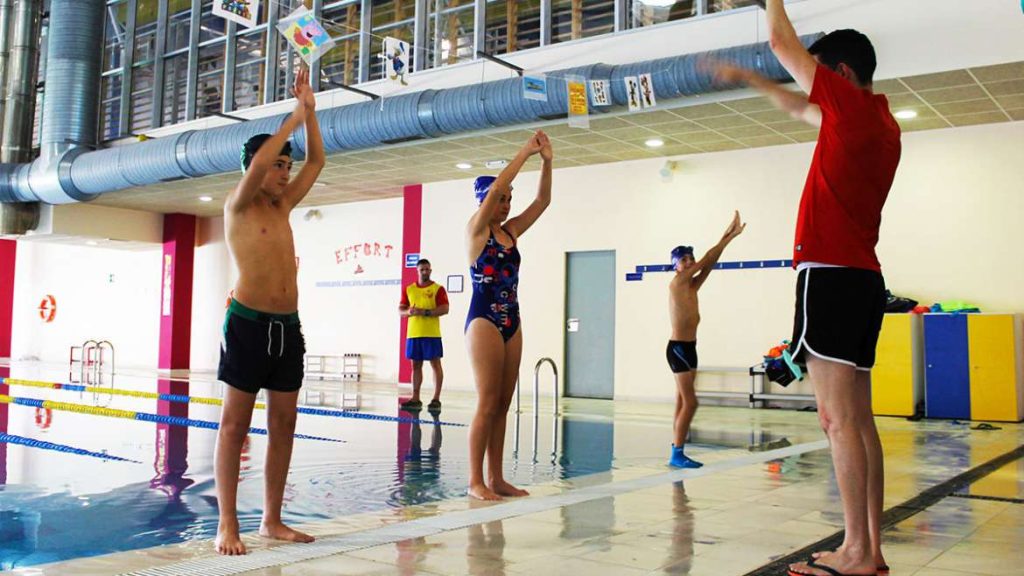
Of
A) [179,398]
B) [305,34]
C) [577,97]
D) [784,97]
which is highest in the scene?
[305,34]

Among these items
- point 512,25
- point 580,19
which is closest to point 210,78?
point 512,25

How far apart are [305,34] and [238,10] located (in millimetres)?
804

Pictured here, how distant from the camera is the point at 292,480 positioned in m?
5.01

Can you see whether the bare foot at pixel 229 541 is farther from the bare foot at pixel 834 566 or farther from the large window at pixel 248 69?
the large window at pixel 248 69

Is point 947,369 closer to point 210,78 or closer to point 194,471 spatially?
point 194,471

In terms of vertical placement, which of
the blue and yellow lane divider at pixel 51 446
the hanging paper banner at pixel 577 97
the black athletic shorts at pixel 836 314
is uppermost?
the hanging paper banner at pixel 577 97

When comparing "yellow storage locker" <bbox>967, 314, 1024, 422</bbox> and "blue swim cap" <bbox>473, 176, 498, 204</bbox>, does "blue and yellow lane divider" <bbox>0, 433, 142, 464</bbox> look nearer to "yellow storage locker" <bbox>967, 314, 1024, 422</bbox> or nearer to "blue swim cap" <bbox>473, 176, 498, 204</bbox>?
"blue swim cap" <bbox>473, 176, 498, 204</bbox>

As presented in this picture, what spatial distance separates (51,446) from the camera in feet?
20.7

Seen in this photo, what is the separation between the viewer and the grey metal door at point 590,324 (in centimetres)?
1415

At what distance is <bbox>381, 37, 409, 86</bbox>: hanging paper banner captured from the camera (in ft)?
36.3

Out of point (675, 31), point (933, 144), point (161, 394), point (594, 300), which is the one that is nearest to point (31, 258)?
point (161, 394)

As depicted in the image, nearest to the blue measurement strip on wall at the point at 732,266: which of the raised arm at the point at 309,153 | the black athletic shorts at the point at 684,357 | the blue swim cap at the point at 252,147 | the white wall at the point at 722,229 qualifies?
the white wall at the point at 722,229

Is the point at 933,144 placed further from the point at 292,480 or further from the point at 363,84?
the point at 292,480

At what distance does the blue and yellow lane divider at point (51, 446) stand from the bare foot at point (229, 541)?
9.55 feet
